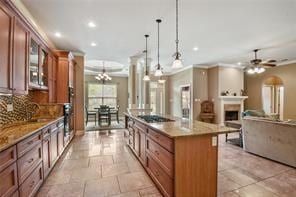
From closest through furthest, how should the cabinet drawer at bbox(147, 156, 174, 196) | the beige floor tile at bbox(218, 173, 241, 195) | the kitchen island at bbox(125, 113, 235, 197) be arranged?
1. the kitchen island at bbox(125, 113, 235, 197)
2. the cabinet drawer at bbox(147, 156, 174, 196)
3. the beige floor tile at bbox(218, 173, 241, 195)

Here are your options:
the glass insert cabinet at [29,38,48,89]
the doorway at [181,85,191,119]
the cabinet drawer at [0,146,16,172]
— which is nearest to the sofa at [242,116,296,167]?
the cabinet drawer at [0,146,16,172]

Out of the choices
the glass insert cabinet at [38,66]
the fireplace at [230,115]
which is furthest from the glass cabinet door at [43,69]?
the fireplace at [230,115]

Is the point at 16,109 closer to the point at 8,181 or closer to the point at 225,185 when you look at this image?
the point at 8,181

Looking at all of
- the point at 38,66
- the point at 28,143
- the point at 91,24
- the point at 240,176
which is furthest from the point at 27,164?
the point at 240,176

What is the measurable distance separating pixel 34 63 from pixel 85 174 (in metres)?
2.30

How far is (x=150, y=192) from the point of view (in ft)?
7.75

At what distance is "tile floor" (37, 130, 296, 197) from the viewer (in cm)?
Result: 237

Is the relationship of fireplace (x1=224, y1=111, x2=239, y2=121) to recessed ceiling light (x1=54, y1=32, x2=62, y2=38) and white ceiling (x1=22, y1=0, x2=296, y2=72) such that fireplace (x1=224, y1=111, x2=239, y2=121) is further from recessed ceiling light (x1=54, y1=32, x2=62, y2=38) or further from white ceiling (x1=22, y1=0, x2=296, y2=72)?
recessed ceiling light (x1=54, y1=32, x2=62, y2=38)

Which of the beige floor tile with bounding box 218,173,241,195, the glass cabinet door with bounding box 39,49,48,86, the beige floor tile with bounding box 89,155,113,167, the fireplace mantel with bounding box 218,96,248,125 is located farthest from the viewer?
the fireplace mantel with bounding box 218,96,248,125

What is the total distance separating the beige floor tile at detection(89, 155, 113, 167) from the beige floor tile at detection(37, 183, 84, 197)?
778mm

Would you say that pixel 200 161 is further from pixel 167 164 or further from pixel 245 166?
pixel 245 166

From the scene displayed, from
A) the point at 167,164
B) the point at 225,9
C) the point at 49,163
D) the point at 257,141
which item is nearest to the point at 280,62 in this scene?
the point at 257,141

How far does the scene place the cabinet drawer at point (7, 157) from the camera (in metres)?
1.50

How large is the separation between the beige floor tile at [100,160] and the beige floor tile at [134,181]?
0.71m
